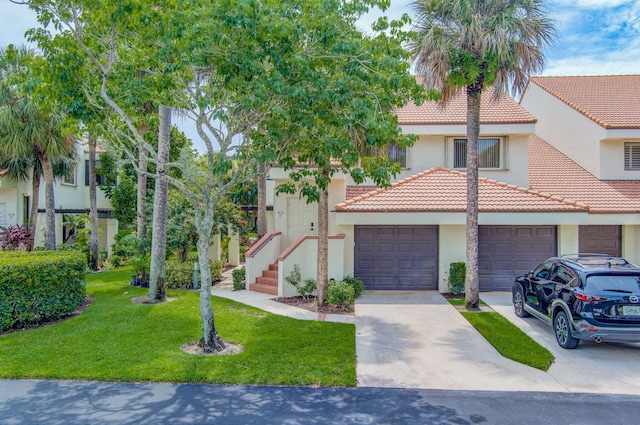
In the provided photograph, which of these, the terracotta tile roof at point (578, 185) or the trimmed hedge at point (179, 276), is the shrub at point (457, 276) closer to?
the terracotta tile roof at point (578, 185)

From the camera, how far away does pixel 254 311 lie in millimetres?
11398

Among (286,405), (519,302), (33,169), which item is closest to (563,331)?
(519,302)

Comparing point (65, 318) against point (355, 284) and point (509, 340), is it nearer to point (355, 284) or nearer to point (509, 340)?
point (355, 284)

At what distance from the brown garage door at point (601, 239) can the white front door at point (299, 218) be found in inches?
403

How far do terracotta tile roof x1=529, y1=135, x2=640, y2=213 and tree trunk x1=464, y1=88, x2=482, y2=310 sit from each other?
6.24m

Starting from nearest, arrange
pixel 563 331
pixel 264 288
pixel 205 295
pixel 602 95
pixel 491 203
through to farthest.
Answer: pixel 205 295 < pixel 563 331 < pixel 491 203 < pixel 264 288 < pixel 602 95

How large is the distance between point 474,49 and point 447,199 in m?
4.85

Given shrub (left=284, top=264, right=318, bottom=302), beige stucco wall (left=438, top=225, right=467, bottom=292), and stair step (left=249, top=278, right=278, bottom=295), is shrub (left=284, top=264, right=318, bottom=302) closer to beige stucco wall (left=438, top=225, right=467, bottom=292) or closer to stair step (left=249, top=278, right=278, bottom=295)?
stair step (left=249, top=278, right=278, bottom=295)

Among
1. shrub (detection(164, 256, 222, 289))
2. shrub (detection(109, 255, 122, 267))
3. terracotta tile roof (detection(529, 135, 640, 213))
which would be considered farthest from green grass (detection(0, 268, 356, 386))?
terracotta tile roof (detection(529, 135, 640, 213))

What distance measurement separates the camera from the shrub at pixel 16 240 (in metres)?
17.4

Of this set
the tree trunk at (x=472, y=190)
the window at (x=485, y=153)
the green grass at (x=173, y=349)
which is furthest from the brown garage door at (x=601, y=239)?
the green grass at (x=173, y=349)

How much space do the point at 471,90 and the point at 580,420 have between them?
27.6 feet

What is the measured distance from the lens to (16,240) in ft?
57.3

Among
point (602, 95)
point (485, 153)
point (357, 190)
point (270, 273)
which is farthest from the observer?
point (602, 95)
